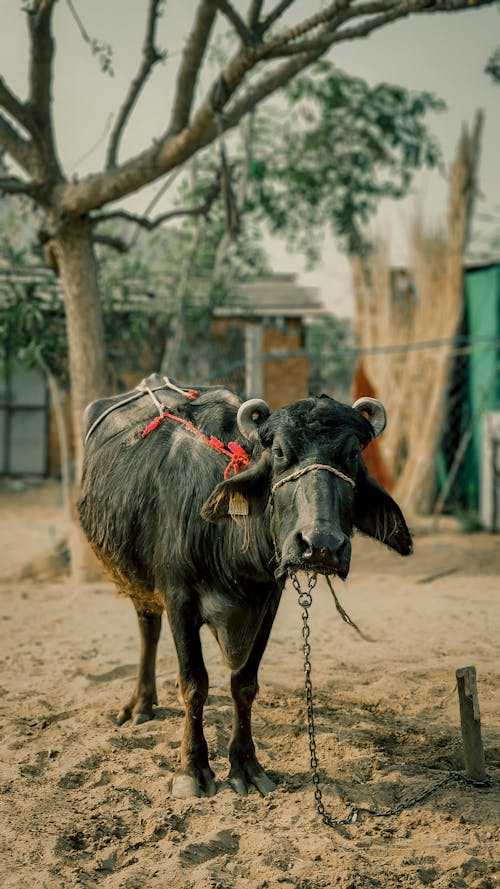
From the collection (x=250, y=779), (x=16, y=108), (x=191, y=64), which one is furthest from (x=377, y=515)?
(x=16, y=108)

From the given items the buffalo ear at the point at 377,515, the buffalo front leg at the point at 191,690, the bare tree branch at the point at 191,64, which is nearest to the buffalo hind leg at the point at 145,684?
the buffalo front leg at the point at 191,690

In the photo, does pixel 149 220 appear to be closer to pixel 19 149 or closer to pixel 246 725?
pixel 19 149

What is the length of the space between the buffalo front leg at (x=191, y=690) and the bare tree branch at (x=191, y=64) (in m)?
4.62

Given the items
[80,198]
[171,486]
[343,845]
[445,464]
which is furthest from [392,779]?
[445,464]

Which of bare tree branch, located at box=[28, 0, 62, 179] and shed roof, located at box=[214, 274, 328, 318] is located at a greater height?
bare tree branch, located at box=[28, 0, 62, 179]

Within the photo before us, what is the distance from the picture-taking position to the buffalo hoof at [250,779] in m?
3.53

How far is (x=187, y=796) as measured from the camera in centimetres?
346

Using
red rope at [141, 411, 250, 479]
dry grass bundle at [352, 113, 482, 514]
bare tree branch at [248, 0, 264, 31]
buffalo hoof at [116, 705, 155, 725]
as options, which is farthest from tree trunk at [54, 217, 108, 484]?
dry grass bundle at [352, 113, 482, 514]

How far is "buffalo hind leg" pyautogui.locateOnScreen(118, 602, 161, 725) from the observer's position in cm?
438

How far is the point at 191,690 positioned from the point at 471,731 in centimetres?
117

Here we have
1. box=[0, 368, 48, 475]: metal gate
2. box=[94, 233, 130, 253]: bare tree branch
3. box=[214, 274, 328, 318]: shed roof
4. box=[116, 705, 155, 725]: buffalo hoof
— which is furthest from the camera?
box=[0, 368, 48, 475]: metal gate

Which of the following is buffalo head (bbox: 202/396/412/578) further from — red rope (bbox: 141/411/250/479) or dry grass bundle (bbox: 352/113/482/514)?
dry grass bundle (bbox: 352/113/482/514)

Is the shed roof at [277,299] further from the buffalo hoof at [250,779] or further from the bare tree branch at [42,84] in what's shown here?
the buffalo hoof at [250,779]

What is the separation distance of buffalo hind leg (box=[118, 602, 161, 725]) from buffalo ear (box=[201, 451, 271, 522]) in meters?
1.41
